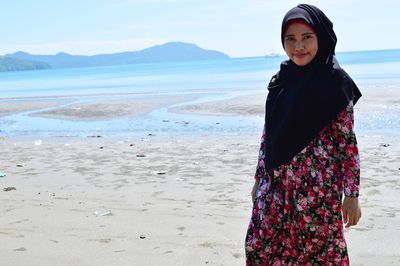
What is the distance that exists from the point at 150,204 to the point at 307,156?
360cm

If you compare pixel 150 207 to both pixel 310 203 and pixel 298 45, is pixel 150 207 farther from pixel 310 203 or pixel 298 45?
pixel 298 45

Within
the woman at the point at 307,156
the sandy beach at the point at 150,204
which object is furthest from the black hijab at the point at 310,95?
the sandy beach at the point at 150,204

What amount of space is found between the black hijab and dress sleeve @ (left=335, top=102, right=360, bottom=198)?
6cm

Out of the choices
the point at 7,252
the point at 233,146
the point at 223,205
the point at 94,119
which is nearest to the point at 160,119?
the point at 94,119

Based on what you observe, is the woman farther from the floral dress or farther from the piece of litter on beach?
the piece of litter on beach

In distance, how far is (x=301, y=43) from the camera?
8.55ft

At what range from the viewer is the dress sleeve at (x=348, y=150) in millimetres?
2607

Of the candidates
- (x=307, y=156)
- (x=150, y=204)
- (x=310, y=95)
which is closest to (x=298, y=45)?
(x=310, y=95)

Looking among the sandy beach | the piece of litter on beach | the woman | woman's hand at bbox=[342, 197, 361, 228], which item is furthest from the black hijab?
the piece of litter on beach

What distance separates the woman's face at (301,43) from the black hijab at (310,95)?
0.03 m

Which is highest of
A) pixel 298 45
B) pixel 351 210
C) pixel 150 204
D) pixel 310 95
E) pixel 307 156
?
pixel 298 45

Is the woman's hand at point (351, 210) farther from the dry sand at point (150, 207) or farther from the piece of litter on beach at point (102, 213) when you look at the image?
the piece of litter on beach at point (102, 213)

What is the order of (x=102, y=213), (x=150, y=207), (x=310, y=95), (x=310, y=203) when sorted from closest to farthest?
(x=310, y=95) < (x=310, y=203) < (x=102, y=213) < (x=150, y=207)

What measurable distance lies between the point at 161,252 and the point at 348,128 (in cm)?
229
